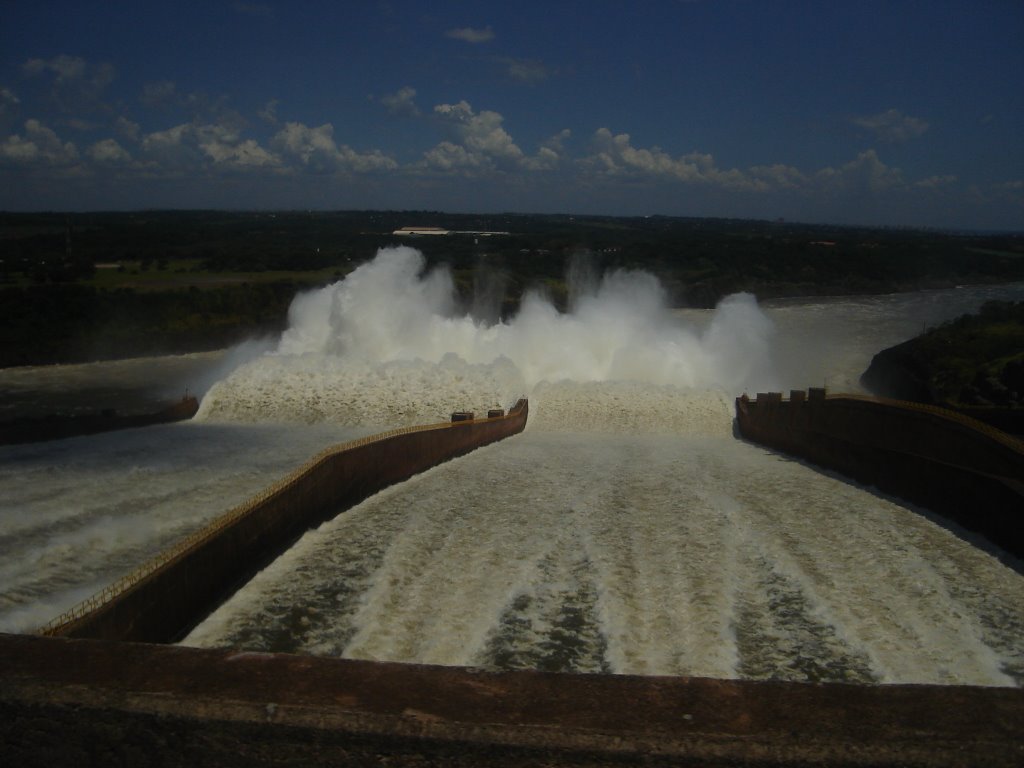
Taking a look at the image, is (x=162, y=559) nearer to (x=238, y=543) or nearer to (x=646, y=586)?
(x=238, y=543)

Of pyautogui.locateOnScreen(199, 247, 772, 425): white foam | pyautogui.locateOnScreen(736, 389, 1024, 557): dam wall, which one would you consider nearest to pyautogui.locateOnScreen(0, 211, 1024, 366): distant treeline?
pyautogui.locateOnScreen(199, 247, 772, 425): white foam

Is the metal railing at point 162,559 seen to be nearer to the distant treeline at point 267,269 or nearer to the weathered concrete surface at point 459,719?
the weathered concrete surface at point 459,719

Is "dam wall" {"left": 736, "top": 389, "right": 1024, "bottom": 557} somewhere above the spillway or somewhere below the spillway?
above

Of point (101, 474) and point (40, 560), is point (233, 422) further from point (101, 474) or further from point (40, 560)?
point (40, 560)

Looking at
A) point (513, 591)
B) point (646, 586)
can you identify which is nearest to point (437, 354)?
point (513, 591)

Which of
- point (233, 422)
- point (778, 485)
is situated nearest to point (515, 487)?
point (778, 485)

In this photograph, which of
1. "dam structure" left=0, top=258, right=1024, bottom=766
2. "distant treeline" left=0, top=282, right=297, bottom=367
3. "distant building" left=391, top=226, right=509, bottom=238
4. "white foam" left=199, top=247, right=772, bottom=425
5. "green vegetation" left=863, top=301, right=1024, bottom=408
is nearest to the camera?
"dam structure" left=0, top=258, right=1024, bottom=766

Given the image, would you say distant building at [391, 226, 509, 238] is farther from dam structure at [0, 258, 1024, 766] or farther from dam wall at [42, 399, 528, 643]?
dam wall at [42, 399, 528, 643]
